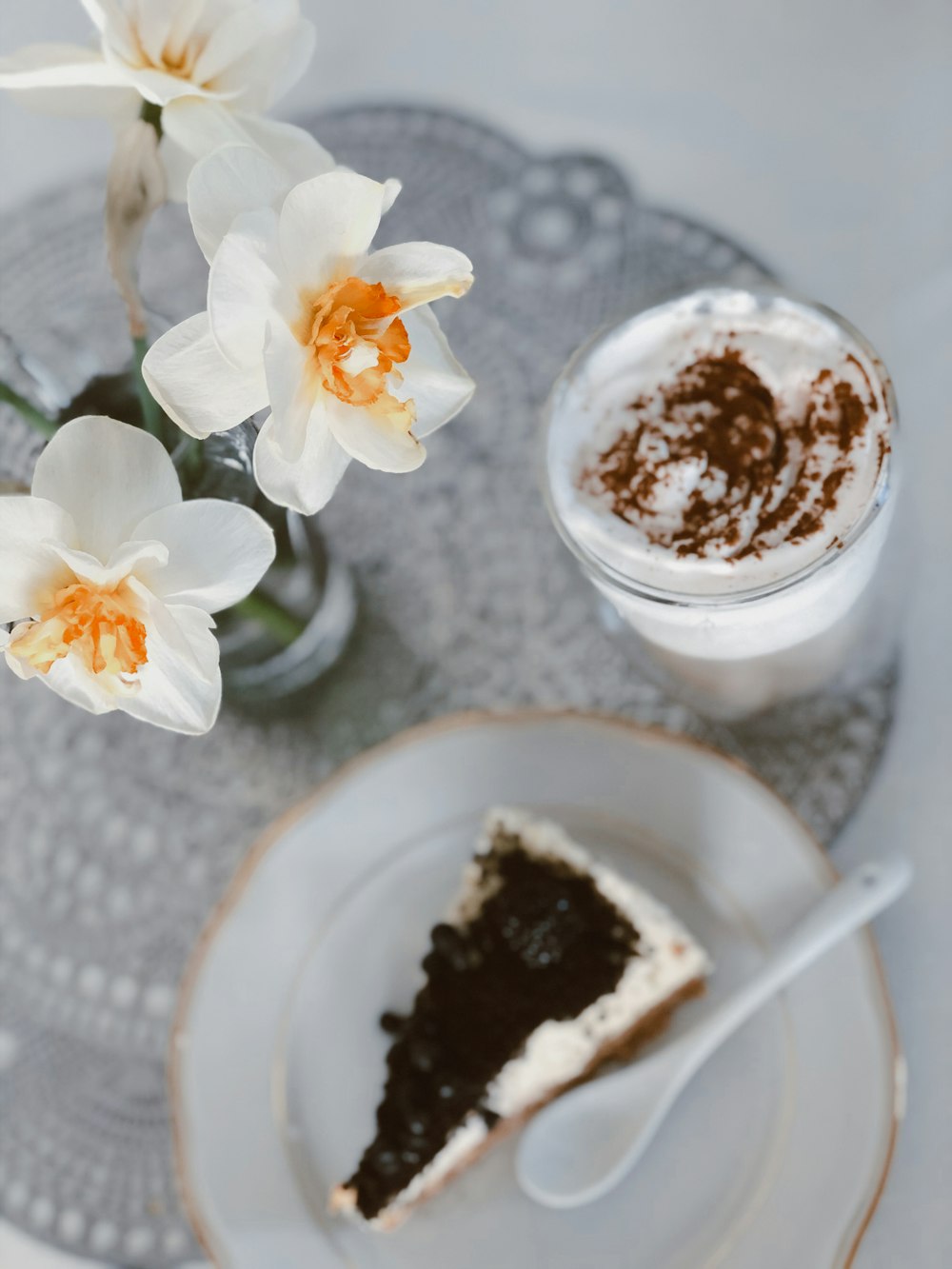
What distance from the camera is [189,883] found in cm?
79

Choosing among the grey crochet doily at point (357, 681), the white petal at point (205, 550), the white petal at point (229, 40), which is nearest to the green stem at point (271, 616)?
the grey crochet doily at point (357, 681)

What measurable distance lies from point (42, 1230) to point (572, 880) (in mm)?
397

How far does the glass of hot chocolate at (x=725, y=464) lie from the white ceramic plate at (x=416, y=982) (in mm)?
145

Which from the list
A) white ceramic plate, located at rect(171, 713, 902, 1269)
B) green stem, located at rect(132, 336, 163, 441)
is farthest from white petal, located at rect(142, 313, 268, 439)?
white ceramic plate, located at rect(171, 713, 902, 1269)

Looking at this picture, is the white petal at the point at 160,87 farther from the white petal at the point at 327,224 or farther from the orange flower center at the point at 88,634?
the orange flower center at the point at 88,634

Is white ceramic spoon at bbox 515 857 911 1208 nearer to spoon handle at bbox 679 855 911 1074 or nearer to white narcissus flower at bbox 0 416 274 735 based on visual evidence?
spoon handle at bbox 679 855 911 1074

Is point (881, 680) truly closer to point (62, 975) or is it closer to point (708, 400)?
point (708, 400)

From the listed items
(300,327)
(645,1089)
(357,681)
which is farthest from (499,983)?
(300,327)

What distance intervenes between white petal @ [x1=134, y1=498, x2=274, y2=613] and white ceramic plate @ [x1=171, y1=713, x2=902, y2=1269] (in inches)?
10.8

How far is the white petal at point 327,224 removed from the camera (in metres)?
0.43

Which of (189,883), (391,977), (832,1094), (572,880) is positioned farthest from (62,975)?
(832,1094)

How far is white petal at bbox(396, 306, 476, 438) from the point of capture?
496mm

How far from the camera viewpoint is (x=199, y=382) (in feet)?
1.48

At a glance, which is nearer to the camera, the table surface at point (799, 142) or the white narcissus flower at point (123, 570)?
the white narcissus flower at point (123, 570)
